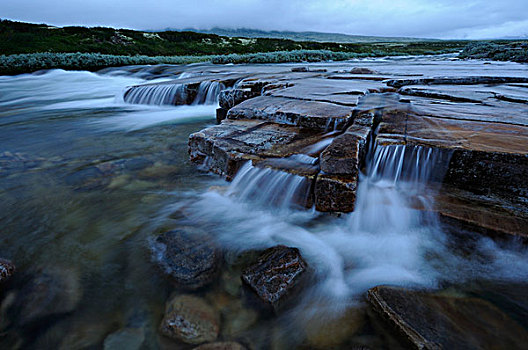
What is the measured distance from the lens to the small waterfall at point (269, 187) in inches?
118

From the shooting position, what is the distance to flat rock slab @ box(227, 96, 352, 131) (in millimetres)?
3740

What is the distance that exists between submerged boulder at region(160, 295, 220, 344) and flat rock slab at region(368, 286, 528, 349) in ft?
3.86

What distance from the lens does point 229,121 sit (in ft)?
14.7

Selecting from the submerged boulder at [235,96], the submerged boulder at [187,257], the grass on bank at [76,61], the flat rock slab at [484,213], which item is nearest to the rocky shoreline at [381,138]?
the flat rock slab at [484,213]

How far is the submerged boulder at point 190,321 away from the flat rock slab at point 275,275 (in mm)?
379

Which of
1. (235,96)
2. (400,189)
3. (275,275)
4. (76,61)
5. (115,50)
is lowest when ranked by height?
(275,275)

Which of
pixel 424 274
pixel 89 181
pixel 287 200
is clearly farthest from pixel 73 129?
pixel 424 274

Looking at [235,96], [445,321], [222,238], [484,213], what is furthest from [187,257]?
[235,96]

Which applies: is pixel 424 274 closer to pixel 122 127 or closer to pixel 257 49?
pixel 122 127

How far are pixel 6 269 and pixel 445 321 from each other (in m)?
3.38

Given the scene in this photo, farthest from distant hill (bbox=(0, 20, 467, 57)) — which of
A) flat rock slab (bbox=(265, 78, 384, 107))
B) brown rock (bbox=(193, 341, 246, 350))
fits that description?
brown rock (bbox=(193, 341, 246, 350))

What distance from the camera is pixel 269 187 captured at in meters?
3.25

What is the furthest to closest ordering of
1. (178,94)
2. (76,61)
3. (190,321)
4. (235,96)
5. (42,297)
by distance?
(76,61), (178,94), (235,96), (42,297), (190,321)

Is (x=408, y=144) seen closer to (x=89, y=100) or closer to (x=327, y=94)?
(x=327, y=94)
